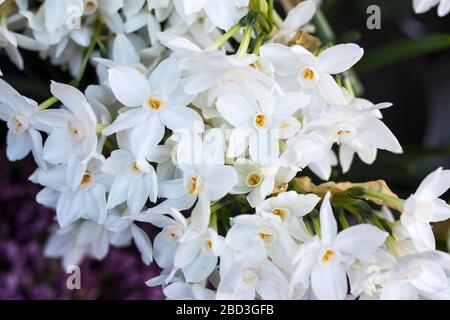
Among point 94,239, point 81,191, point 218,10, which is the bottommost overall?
point 94,239

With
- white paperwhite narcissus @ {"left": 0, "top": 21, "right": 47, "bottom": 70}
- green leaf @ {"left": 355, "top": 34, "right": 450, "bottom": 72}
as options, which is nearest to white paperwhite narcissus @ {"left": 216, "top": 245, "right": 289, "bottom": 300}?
white paperwhite narcissus @ {"left": 0, "top": 21, "right": 47, "bottom": 70}

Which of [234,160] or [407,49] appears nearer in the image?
[234,160]

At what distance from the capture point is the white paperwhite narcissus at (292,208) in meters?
0.40

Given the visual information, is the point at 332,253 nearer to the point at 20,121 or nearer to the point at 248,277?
the point at 248,277

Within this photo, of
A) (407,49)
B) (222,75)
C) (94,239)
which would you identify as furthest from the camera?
(407,49)

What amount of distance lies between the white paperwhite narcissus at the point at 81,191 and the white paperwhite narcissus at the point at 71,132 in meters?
0.02

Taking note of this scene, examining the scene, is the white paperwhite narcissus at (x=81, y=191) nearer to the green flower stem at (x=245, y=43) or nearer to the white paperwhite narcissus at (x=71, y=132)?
the white paperwhite narcissus at (x=71, y=132)

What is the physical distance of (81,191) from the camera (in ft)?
1.47

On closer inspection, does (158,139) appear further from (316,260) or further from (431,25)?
(431,25)

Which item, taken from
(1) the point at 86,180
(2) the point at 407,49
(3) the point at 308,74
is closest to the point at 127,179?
(1) the point at 86,180

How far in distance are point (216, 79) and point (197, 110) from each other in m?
0.05

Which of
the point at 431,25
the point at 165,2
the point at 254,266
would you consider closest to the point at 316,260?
the point at 254,266

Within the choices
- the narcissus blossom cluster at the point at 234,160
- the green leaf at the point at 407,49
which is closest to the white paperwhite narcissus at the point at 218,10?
the narcissus blossom cluster at the point at 234,160

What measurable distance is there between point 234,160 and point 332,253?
82 mm
